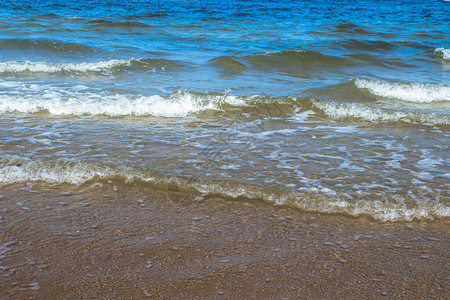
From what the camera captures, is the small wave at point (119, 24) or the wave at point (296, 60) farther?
the small wave at point (119, 24)

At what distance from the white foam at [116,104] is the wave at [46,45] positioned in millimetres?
5761

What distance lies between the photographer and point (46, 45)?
1315cm

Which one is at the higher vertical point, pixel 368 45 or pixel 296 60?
pixel 368 45

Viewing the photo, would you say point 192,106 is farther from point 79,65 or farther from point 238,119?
point 79,65

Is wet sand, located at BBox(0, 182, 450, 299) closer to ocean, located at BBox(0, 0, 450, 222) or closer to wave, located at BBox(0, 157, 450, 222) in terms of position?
wave, located at BBox(0, 157, 450, 222)

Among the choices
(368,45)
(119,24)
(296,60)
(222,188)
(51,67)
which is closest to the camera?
(222,188)

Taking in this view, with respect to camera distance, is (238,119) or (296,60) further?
(296,60)

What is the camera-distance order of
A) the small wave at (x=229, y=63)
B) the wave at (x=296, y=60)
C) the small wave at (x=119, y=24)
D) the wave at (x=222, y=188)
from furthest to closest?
the small wave at (x=119, y=24) → the wave at (x=296, y=60) → the small wave at (x=229, y=63) → the wave at (x=222, y=188)

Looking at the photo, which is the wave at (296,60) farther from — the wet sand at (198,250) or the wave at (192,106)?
the wet sand at (198,250)

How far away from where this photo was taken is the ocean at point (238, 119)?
4.18m

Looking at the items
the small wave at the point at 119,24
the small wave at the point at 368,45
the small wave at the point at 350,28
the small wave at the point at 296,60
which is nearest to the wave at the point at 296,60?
the small wave at the point at 296,60

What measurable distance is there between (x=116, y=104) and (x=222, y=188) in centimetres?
357

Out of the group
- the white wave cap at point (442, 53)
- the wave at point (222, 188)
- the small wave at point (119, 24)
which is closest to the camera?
the wave at point (222, 188)

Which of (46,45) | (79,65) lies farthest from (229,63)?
(46,45)
